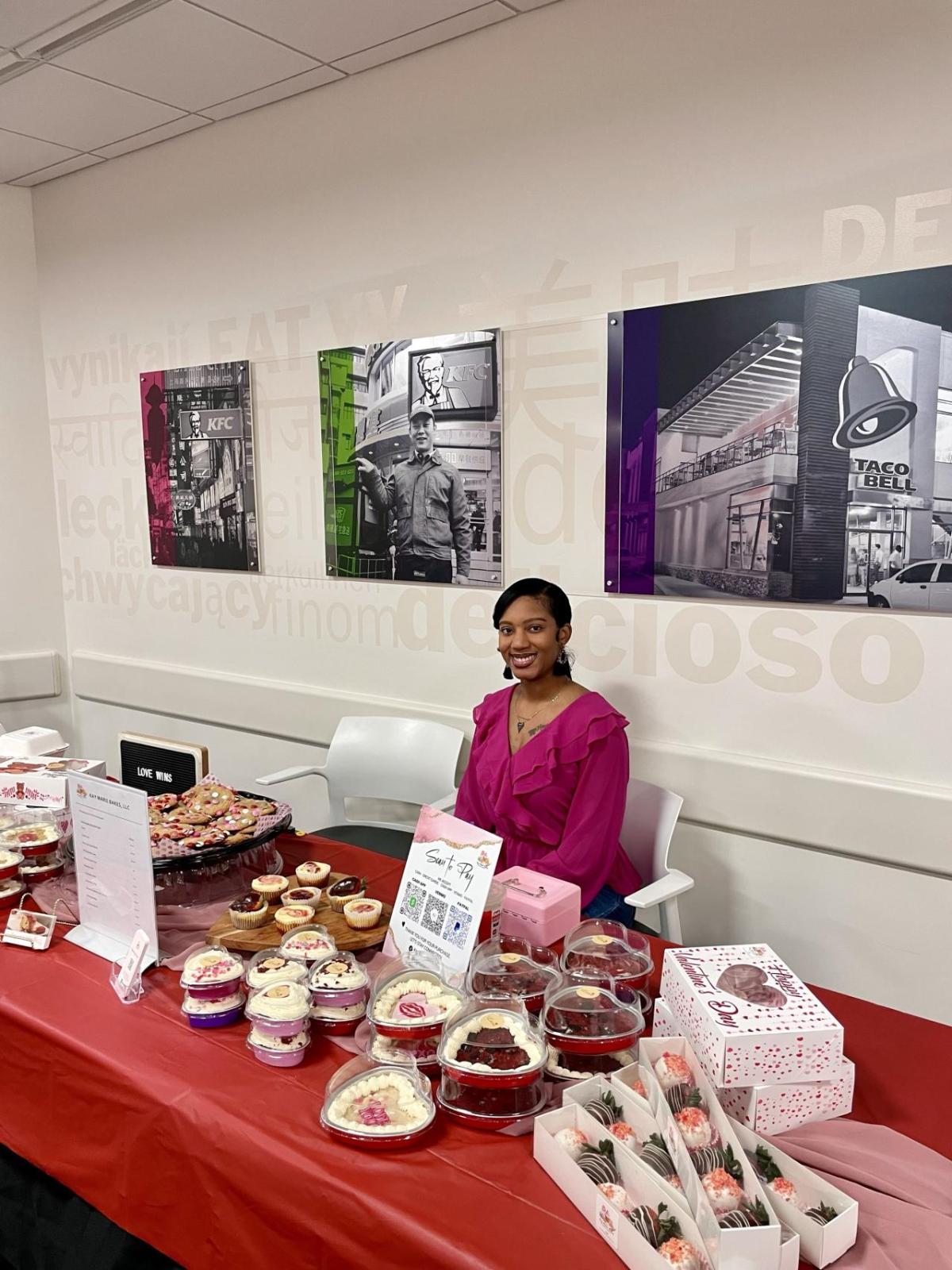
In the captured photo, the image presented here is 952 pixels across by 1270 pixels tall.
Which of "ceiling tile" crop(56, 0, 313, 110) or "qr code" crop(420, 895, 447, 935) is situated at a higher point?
"ceiling tile" crop(56, 0, 313, 110)

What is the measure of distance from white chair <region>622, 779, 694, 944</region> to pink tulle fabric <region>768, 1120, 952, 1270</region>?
42.0 inches

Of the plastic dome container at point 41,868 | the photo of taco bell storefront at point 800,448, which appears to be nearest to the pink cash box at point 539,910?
the plastic dome container at point 41,868

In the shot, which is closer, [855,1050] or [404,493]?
[855,1050]

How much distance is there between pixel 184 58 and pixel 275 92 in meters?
0.38

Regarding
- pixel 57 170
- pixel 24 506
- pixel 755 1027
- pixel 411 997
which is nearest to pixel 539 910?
pixel 411 997

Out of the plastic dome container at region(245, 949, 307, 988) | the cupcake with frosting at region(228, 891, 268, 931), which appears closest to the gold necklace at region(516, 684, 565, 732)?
the cupcake with frosting at region(228, 891, 268, 931)

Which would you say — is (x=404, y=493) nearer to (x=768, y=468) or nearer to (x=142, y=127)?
(x=768, y=468)

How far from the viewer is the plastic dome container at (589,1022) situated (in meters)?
1.34

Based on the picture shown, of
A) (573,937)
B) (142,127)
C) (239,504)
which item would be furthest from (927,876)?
(142,127)

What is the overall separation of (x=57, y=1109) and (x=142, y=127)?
3.54 metres

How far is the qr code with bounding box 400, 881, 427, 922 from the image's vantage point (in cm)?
163

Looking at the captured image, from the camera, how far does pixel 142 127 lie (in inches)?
142

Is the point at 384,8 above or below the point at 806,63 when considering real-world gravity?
above

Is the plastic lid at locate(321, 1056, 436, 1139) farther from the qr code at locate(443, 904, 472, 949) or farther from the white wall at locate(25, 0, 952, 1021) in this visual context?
the white wall at locate(25, 0, 952, 1021)
